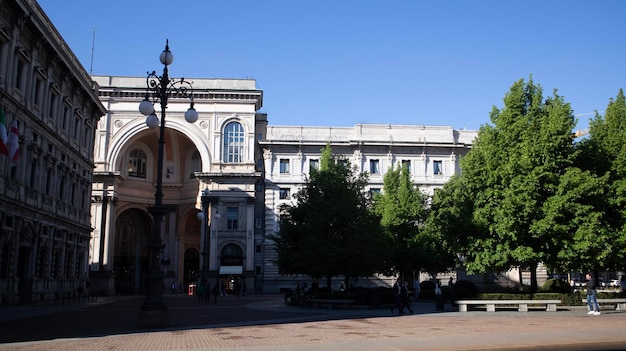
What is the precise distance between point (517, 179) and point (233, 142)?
4261cm

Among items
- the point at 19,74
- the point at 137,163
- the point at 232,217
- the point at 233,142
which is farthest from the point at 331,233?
the point at 137,163

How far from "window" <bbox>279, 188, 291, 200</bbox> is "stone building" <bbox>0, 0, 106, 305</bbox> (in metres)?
23.1

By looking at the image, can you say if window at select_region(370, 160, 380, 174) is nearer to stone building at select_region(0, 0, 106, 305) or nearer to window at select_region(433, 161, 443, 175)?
window at select_region(433, 161, 443, 175)

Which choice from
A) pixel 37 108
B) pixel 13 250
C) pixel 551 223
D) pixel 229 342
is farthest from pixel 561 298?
pixel 37 108

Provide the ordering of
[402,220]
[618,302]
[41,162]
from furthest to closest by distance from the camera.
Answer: [402,220] → [41,162] → [618,302]

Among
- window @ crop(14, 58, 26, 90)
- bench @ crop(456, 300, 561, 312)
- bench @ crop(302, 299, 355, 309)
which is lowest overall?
bench @ crop(302, 299, 355, 309)

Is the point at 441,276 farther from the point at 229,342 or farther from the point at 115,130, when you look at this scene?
the point at 229,342

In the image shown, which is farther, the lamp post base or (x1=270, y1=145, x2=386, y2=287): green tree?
(x1=270, y1=145, x2=386, y2=287): green tree

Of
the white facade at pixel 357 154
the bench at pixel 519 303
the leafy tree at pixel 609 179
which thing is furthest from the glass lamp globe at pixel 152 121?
the white facade at pixel 357 154

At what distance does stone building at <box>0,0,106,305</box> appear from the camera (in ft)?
106

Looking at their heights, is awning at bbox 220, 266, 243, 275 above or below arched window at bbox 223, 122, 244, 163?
Result: below

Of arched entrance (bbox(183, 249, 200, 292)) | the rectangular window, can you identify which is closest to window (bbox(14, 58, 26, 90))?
the rectangular window

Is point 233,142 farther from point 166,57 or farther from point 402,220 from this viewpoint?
point 166,57

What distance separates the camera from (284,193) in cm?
6694
